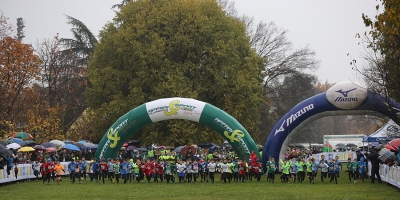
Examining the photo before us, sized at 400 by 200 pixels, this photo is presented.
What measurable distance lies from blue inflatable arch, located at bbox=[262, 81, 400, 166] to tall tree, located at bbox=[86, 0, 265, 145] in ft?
47.9

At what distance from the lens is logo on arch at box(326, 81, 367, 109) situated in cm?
3281

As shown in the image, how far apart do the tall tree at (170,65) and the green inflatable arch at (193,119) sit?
12529mm

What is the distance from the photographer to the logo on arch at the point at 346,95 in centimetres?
3281

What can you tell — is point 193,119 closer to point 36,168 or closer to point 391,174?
point 36,168

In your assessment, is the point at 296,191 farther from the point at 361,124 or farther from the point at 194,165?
the point at 361,124

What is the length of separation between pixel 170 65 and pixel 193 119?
15.4 meters

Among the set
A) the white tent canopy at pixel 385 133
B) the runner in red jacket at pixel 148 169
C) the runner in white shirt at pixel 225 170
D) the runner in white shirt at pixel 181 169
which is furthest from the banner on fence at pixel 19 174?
the white tent canopy at pixel 385 133

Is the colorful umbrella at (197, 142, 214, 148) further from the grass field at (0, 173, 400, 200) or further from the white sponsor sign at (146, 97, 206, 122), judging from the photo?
the grass field at (0, 173, 400, 200)

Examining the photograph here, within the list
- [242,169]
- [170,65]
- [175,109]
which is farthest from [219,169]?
[170,65]

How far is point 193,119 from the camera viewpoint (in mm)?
36812

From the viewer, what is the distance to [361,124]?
135000 millimetres

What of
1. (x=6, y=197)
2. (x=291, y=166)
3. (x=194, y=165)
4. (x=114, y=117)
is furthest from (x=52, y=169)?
(x=114, y=117)

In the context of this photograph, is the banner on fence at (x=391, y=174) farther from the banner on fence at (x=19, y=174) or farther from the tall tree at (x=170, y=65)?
the tall tree at (x=170, y=65)

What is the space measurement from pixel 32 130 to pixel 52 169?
61.9 feet
